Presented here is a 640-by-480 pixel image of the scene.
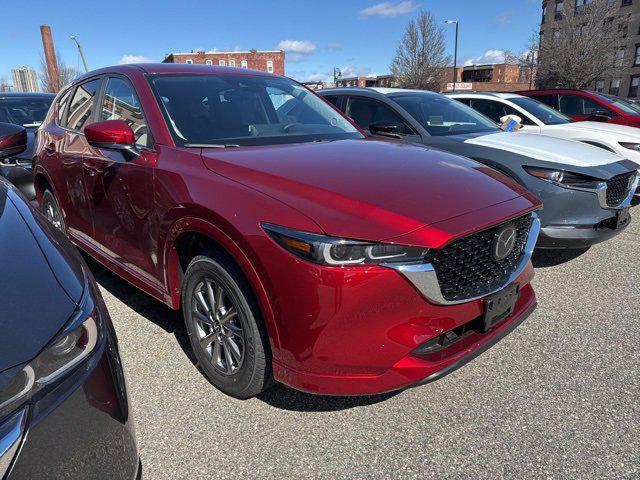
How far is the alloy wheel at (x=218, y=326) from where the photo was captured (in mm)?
2338

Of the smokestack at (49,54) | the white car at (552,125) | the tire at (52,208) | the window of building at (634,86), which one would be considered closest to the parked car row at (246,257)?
the tire at (52,208)

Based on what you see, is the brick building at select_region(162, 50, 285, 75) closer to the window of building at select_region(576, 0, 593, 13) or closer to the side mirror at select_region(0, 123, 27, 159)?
the window of building at select_region(576, 0, 593, 13)

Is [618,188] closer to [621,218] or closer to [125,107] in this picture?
[621,218]

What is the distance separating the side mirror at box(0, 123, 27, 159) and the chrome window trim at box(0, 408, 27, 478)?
2.54 m

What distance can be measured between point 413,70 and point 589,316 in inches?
1671

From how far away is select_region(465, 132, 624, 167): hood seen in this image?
412 cm

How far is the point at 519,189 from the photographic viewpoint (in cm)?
255

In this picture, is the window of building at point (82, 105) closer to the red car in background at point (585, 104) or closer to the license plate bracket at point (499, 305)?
the license plate bracket at point (499, 305)

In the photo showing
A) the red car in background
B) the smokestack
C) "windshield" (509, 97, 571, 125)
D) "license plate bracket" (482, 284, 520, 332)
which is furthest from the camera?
the smokestack

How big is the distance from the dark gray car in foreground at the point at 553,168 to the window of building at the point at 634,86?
52.3 metres

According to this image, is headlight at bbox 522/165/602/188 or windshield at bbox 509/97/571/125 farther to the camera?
windshield at bbox 509/97/571/125

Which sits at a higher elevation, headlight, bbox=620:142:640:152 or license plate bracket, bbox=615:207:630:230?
headlight, bbox=620:142:640:152

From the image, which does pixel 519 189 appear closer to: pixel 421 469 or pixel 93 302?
pixel 421 469

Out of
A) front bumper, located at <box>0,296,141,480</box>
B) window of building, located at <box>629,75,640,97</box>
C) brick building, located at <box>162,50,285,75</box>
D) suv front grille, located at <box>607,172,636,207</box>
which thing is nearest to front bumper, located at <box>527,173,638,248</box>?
suv front grille, located at <box>607,172,636,207</box>
